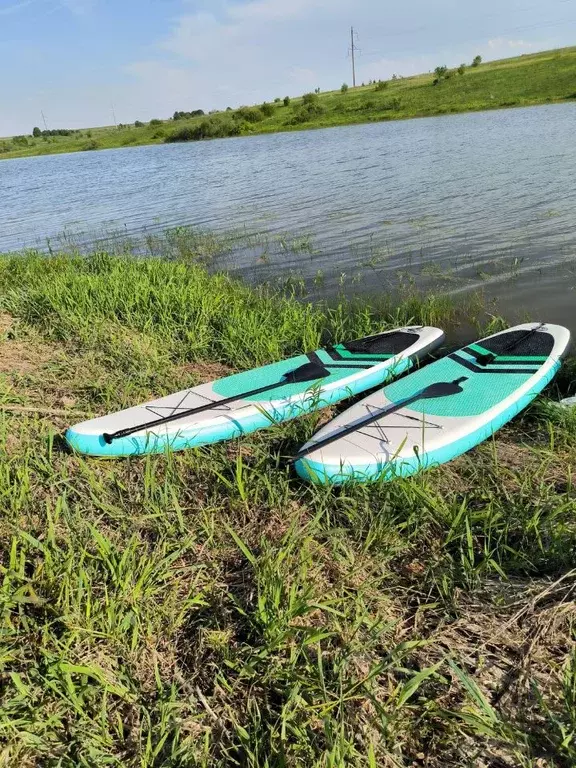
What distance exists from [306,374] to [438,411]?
3.61 feet

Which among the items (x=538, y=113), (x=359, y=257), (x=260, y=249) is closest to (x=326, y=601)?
(x=359, y=257)

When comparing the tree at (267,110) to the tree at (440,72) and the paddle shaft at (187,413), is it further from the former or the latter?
the paddle shaft at (187,413)

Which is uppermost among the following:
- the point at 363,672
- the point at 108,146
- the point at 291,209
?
the point at 108,146

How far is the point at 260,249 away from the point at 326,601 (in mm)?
8165

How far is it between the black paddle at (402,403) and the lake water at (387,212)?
2.46 metres

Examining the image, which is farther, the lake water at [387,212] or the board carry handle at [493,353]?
the lake water at [387,212]

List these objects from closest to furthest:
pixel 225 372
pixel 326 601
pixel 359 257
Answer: pixel 326 601, pixel 225 372, pixel 359 257

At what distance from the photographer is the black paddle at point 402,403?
3041mm

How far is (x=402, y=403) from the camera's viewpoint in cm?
361

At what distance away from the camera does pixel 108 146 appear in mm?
63188

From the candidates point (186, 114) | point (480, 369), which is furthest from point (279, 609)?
point (186, 114)

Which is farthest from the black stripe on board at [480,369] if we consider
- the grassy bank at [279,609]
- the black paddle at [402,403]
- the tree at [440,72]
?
the tree at [440,72]

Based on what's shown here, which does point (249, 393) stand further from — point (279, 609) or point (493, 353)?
point (493, 353)

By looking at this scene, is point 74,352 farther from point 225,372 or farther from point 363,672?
point 363,672
